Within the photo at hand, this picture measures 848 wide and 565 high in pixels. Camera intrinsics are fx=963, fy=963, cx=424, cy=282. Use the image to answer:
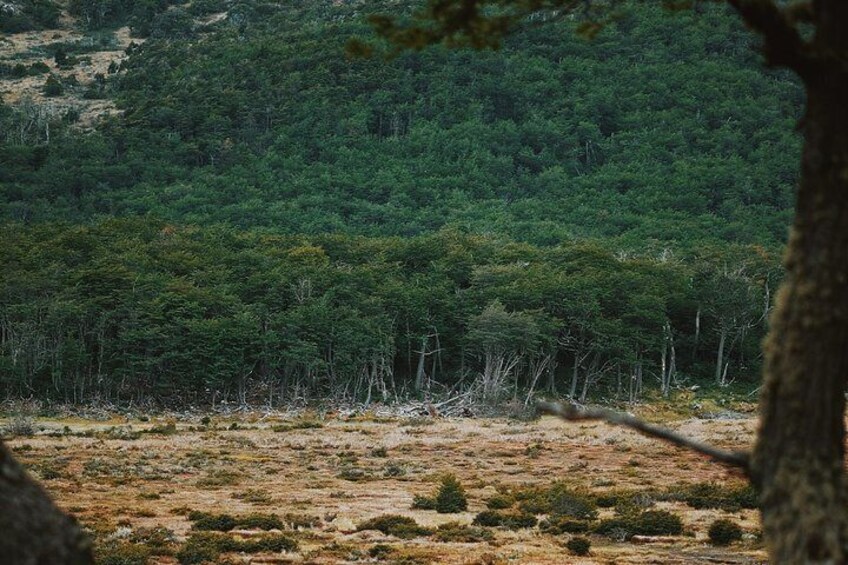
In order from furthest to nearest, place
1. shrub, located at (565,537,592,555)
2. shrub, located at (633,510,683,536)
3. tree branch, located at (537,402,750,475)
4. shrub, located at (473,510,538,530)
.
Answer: shrub, located at (473,510,538,530) < shrub, located at (633,510,683,536) < shrub, located at (565,537,592,555) < tree branch, located at (537,402,750,475)

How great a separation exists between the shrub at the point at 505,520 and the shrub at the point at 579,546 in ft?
9.62

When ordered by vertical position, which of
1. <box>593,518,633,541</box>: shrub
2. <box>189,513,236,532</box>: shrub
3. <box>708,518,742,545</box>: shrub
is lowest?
<box>189,513,236,532</box>: shrub

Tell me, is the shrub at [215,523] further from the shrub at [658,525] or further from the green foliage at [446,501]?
the shrub at [658,525]

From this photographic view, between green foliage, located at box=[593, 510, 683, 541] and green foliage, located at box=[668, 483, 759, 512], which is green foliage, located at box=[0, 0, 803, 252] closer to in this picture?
green foliage, located at box=[668, 483, 759, 512]

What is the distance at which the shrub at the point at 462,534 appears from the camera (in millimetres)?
21031

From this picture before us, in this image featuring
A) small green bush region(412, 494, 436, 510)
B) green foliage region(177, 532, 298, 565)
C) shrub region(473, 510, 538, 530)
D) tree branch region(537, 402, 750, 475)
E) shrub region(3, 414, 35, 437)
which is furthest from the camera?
shrub region(3, 414, 35, 437)

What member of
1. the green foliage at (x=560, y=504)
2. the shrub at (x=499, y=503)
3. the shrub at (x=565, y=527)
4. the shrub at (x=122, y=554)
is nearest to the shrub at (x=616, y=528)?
the shrub at (x=565, y=527)

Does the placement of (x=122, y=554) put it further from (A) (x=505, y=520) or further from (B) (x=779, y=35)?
(B) (x=779, y=35)

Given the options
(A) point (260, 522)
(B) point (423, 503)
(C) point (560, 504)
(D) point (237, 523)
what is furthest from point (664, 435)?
(B) point (423, 503)

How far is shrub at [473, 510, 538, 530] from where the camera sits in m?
23.1

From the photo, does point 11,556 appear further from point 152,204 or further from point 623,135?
point 623,135

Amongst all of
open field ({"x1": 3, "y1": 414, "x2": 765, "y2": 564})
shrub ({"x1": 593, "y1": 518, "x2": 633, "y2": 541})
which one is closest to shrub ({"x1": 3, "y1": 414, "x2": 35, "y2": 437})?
open field ({"x1": 3, "y1": 414, "x2": 765, "y2": 564})

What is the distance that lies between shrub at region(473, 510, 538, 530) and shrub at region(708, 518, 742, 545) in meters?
4.40

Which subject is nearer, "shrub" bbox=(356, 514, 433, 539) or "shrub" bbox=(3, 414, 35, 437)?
"shrub" bbox=(356, 514, 433, 539)
